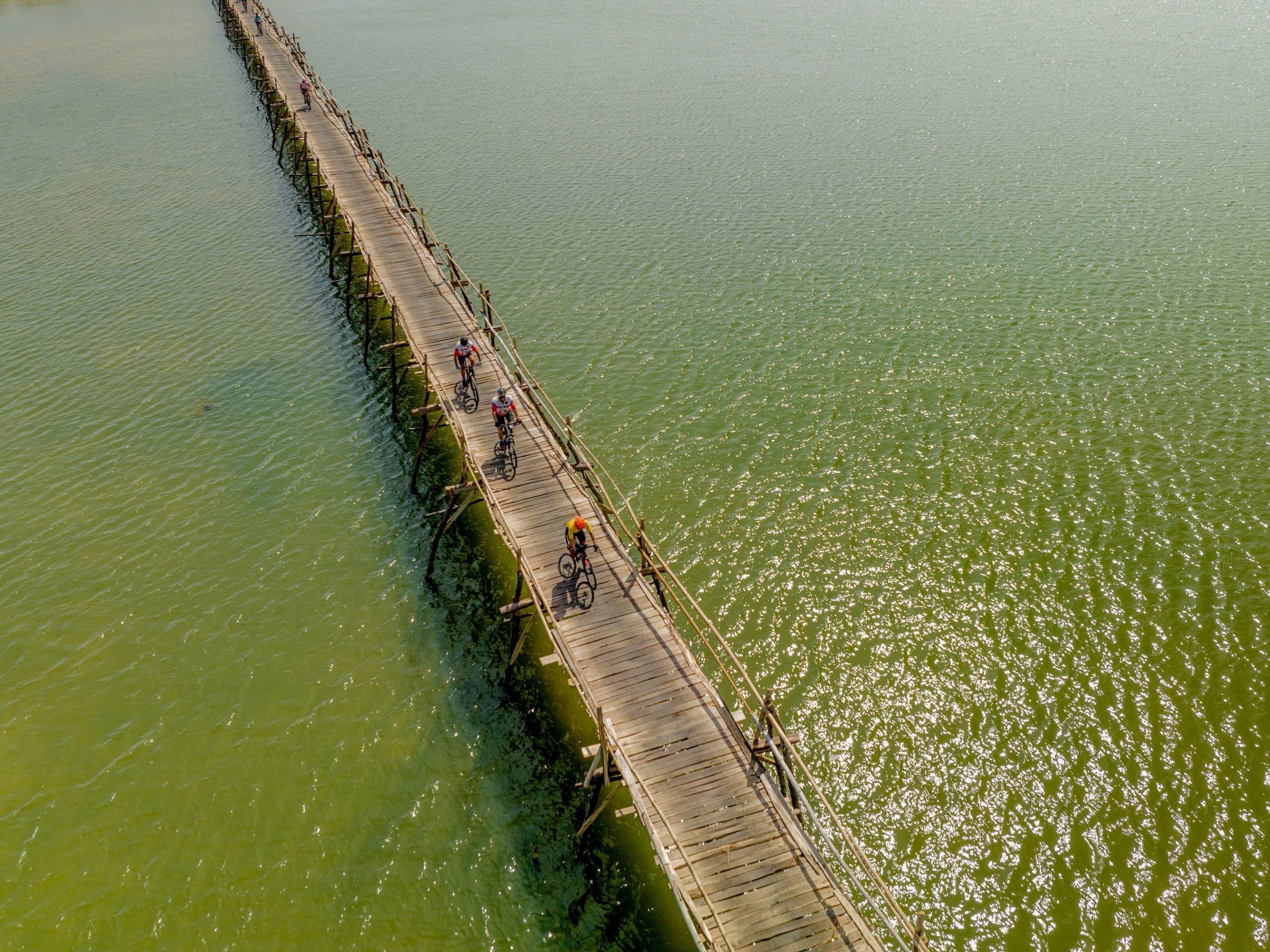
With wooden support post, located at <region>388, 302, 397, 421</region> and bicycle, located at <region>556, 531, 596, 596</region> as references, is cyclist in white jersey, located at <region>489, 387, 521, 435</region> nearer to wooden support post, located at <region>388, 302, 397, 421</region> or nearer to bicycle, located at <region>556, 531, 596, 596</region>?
bicycle, located at <region>556, 531, 596, 596</region>

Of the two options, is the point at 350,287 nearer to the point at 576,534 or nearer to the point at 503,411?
the point at 503,411

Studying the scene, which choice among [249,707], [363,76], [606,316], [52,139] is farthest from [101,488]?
[363,76]

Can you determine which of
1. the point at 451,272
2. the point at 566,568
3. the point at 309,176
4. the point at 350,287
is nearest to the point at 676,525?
the point at 566,568

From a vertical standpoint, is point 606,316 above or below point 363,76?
below

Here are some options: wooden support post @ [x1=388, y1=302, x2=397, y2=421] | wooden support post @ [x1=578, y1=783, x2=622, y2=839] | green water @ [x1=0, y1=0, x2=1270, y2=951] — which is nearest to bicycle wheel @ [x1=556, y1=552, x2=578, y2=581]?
green water @ [x1=0, y1=0, x2=1270, y2=951]

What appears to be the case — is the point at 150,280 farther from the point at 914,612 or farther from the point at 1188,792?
the point at 1188,792

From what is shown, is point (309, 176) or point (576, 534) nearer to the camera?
point (576, 534)

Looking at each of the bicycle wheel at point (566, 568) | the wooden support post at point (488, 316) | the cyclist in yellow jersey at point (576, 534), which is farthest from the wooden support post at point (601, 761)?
the wooden support post at point (488, 316)
